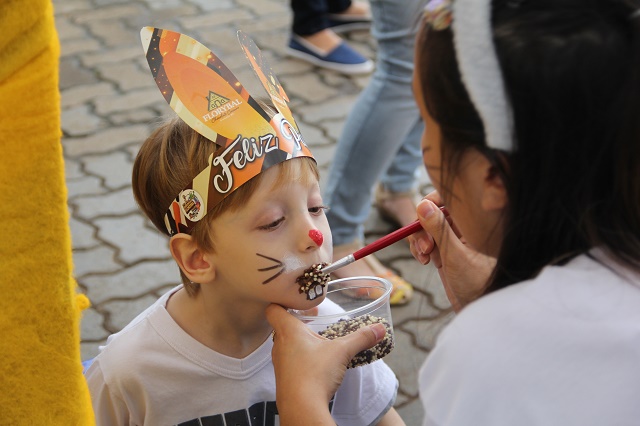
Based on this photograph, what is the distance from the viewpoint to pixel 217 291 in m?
1.50

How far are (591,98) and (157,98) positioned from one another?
3.30 meters

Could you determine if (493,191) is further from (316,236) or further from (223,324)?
(223,324)

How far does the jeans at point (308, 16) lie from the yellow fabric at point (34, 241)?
3.40 meters

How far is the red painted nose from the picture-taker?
139 cm

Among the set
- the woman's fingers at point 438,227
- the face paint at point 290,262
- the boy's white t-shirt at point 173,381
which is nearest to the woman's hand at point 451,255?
the woman's fingers at point 438,227

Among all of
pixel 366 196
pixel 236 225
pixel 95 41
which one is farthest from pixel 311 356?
pixel 95 41

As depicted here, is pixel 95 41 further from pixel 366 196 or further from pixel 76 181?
pixel 366 196

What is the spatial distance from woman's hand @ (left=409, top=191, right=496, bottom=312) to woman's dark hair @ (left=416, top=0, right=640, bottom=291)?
1.18 feet

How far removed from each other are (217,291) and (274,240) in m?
0.17

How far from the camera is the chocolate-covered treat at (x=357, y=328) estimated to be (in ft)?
4.53

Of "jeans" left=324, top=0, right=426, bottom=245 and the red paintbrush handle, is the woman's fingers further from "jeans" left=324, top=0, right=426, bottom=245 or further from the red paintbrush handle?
"jeans" left=324, top=0, right=426, bottom=245

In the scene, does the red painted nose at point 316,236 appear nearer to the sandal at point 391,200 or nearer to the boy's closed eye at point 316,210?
the boy's closed eye at point 316,210

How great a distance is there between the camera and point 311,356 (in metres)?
1.32

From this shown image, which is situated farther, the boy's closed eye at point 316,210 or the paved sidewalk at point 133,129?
the paved sidewalk at point 133,129
